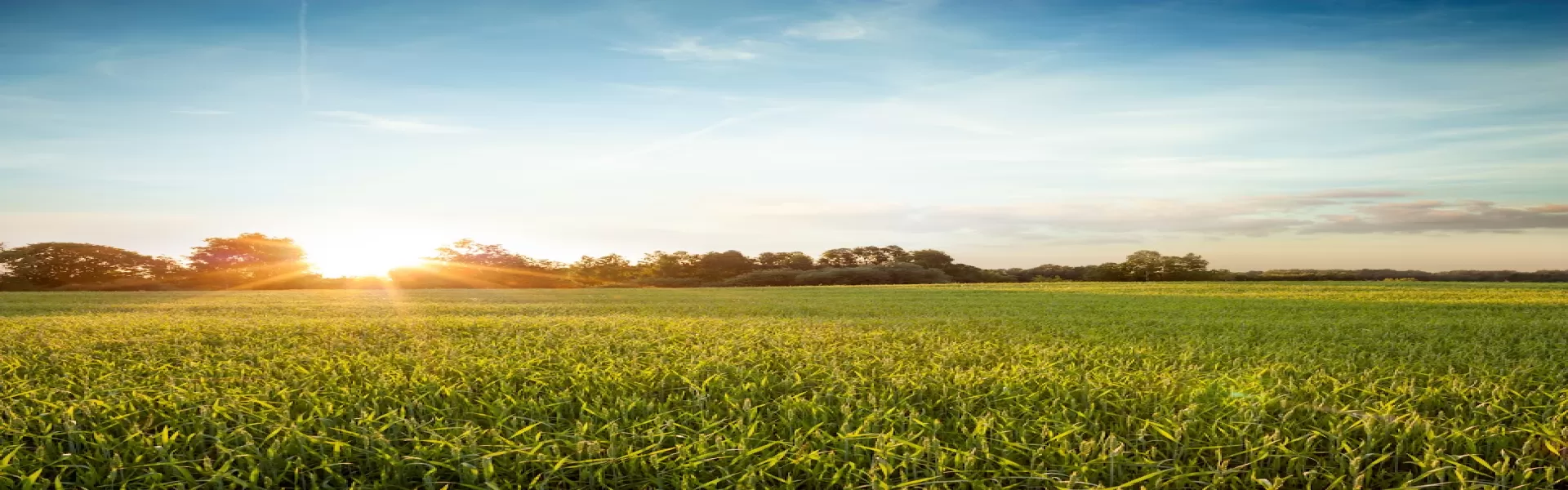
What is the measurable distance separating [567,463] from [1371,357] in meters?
4.70

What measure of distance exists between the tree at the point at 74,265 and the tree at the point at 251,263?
5.86 ft

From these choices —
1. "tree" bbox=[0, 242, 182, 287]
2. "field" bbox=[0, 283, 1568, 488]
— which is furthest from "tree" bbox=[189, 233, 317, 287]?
"field" bbox=[0, 283, 1568, 488]

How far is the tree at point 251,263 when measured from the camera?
119ft

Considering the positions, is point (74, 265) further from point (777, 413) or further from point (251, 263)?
point (777, 413)

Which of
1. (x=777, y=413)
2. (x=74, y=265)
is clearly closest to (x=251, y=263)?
(x=74, y=265)

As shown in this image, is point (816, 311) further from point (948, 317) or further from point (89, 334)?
Result: point (89, 334)

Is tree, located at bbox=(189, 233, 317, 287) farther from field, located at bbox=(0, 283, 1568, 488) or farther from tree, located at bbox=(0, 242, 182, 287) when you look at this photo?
field, located at bbox=(0, 283, 1568, 488)

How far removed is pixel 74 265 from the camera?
3947 cm

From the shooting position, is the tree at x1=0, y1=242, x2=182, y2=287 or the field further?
the tree at x1=0, y1=242, x2=182, y2=287

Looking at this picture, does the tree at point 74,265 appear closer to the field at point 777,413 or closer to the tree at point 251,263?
the tree at point 251,263

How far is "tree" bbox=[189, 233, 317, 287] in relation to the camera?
119ft

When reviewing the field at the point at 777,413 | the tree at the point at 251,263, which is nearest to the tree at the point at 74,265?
the tree at the point at 251,263

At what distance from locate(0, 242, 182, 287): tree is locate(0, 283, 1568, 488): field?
1666 inches

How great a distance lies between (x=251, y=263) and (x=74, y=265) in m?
7.68
